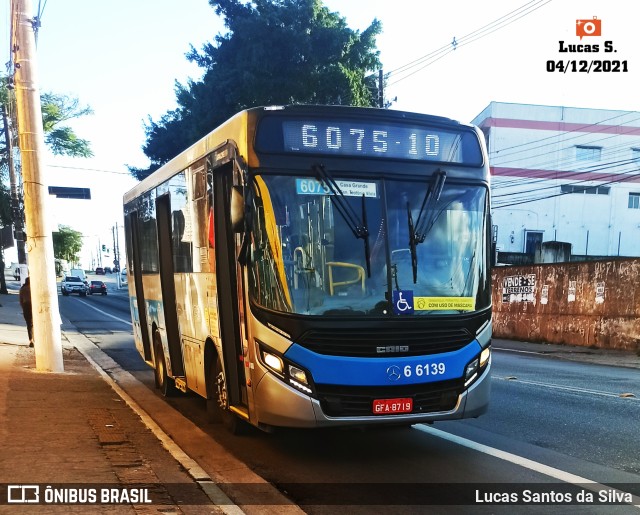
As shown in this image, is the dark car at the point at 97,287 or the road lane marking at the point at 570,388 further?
the dark car at the point at 97,287

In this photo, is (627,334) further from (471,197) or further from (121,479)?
(121,479)

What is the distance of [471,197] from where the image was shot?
635cm

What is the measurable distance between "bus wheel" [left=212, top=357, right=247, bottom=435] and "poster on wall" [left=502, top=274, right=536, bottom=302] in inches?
670

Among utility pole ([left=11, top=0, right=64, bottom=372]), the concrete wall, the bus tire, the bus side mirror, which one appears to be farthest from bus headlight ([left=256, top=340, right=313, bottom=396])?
the concrete wall

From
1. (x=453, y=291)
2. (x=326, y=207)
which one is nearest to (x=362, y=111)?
(x=326, y=207)

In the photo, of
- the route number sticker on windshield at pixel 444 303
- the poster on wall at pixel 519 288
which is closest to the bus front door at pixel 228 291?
the route number sticker on windshield at pixel 444 303

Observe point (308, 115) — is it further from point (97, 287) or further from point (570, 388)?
point (97, 287)

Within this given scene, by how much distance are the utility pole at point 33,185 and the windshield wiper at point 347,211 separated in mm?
6792

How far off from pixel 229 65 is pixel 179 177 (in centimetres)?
2615

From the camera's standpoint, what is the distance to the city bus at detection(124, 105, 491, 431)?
5.59 m

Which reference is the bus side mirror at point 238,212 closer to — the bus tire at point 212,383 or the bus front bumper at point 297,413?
the bus front bumper at point 297,413

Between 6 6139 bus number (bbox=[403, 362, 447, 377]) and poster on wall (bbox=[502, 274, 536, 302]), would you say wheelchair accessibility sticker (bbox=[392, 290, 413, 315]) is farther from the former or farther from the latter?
poster on wall (bbox=[502, 274, 536, 302])

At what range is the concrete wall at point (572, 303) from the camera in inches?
706

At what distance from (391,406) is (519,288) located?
729 inches
